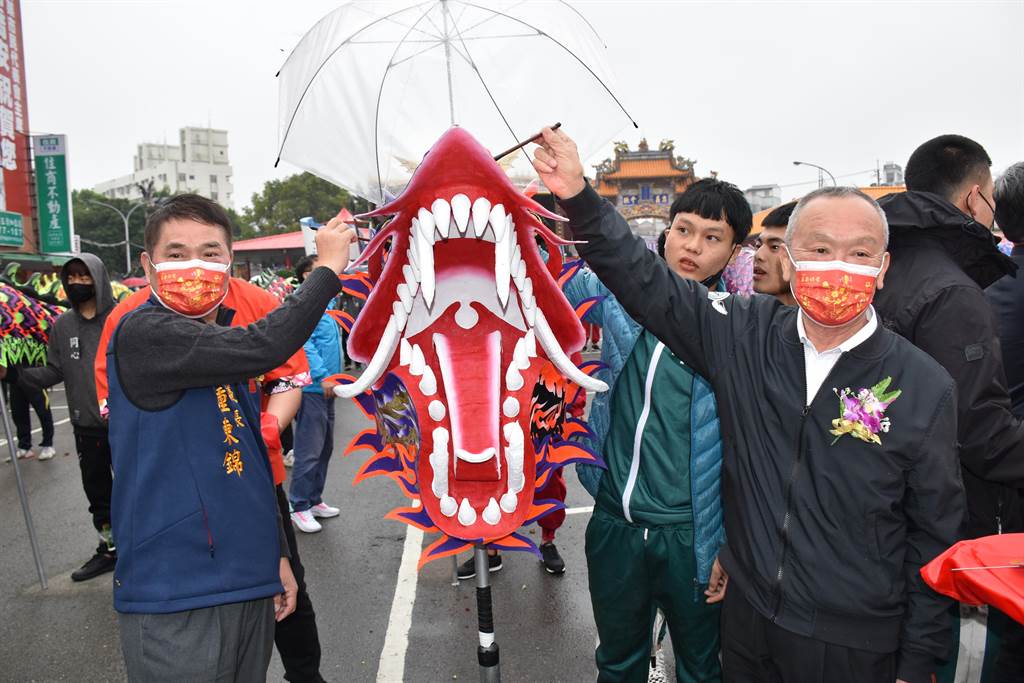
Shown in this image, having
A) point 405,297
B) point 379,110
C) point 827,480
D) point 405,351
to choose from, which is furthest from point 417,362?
point 827,480

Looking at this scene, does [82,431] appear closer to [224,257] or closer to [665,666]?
[224,257]

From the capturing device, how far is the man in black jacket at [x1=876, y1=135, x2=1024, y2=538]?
1.75 meters

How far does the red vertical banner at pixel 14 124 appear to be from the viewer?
17.0m

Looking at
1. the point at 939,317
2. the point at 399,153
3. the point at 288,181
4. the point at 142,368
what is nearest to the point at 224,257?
the point at 142,368

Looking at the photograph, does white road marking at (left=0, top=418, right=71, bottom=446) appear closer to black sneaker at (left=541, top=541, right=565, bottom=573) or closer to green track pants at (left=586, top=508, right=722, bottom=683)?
black sneaker at (left=541, top=541, right=565, bottom=573)

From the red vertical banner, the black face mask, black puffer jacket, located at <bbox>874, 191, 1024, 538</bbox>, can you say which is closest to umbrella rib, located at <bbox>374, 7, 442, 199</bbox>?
black puffer jacket, located at <bbox>874, 191, 1024, 538</bbox>

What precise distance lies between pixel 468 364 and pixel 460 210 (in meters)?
0.38

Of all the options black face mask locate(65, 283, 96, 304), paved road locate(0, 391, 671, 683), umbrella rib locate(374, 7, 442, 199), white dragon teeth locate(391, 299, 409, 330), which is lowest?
paved road locate(0, 391, 671, 683)

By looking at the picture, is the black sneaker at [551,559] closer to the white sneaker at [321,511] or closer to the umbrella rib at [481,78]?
the white sneaker at [321,511]

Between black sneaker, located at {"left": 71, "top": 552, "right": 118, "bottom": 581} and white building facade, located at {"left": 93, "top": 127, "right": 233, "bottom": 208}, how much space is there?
89810 mm

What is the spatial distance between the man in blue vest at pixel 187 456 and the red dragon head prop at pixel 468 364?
283 mm

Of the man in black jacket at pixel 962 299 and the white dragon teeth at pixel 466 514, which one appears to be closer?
A: the white dragon teeth at pixel 466 514

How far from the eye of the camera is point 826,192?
5.48 ft

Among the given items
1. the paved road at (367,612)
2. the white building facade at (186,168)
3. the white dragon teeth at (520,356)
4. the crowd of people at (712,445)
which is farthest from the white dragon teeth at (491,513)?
the white building facade at (186,168)
